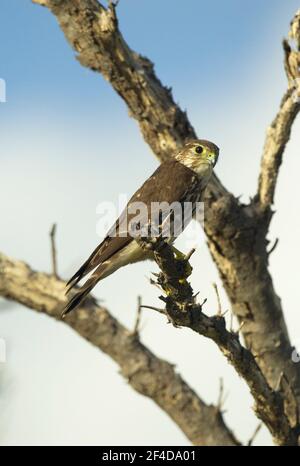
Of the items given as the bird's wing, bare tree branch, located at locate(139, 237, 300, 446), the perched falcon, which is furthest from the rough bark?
bare tree branch, located at locate(139, 237, 300, 446)

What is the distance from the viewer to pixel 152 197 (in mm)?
7559

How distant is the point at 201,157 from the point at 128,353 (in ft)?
14.5

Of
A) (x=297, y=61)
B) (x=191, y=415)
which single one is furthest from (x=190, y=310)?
(x=191, y=415)

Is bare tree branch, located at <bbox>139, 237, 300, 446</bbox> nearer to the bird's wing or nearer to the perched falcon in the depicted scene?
the perched falcon

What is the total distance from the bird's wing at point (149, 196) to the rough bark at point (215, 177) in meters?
1.87

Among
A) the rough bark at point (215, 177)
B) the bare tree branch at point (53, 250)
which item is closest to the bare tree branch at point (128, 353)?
the bare tree branch at point (53, 250)

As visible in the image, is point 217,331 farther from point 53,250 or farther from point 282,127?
point 53,250

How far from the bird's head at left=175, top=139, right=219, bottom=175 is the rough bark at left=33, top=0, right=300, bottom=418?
1687 mm

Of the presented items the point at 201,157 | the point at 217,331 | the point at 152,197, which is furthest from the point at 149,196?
the point at 217,331

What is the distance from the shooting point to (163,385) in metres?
11.4

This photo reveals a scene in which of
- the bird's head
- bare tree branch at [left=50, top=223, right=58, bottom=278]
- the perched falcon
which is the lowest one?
the perched falcon

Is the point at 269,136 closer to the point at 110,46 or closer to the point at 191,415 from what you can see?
the point at 110,46

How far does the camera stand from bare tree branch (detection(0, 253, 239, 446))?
11.0 metres
